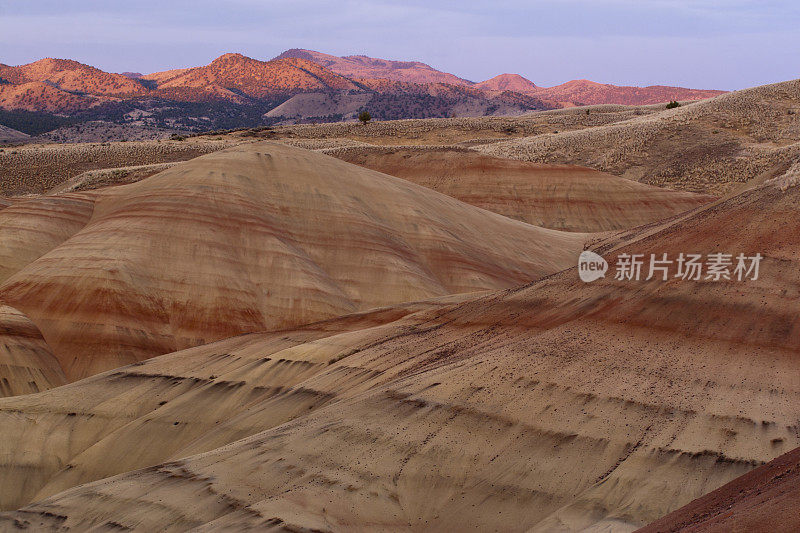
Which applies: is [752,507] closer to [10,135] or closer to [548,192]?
[548,192]

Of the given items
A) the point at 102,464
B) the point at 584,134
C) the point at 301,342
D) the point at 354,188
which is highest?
the point at 584,134

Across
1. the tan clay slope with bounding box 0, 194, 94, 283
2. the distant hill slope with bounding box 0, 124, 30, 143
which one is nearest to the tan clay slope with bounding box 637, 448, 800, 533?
the tan clay slope with bounding box 0, 194, 94, 283

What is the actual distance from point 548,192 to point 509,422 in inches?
2007

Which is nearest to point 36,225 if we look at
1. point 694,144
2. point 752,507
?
point 752,507

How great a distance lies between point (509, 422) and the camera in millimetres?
17781

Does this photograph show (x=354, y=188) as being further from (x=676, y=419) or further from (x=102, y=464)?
(x=676, y=419)

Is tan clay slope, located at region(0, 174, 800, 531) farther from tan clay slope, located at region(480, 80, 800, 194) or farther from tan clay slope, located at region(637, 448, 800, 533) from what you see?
tan clay slope, located at region(480, 80, 800, 194)

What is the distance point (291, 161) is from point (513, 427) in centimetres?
3154

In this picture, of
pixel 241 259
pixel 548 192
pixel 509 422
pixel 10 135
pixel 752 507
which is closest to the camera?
pixel 752 507

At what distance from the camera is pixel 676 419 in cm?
1675

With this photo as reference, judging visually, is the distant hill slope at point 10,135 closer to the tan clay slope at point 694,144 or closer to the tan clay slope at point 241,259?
the tan clay slope at point 694,144

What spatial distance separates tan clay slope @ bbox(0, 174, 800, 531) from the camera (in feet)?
51.7

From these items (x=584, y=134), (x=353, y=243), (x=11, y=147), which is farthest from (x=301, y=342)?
(x=11, y=147)

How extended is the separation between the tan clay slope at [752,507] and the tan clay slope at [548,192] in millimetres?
51977
